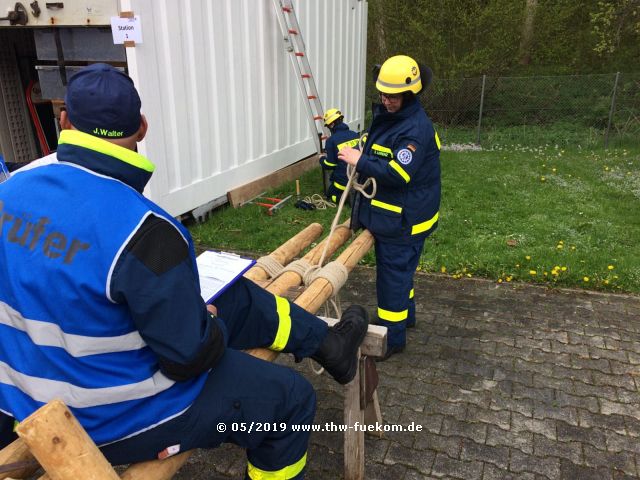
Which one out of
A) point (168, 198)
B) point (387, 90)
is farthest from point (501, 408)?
point (168, 198)

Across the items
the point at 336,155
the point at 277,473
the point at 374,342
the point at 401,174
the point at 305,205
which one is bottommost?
the point at 305,205

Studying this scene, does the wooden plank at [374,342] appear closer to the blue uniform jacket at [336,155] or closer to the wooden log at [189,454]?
the wooden log at [189,454]

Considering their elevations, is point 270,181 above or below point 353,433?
below

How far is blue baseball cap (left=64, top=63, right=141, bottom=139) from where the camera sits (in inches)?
59.4

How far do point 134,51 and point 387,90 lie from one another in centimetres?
287

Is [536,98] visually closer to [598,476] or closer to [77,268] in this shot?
[598,476]

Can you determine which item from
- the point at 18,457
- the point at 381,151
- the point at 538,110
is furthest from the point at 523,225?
the point at 538,110

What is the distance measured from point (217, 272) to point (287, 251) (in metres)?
0.95

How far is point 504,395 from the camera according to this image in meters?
3.29

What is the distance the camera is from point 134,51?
16.2 ft

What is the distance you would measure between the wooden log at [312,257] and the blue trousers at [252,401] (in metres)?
0.37

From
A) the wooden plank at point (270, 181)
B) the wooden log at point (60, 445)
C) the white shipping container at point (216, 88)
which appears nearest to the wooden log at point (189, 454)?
the wooden log at point (60, 445)

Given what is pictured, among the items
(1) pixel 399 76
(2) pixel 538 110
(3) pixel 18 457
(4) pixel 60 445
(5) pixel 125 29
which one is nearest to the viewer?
(4) pixel 60 445

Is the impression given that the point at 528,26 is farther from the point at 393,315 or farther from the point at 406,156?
the point at 393,315
